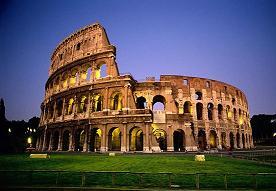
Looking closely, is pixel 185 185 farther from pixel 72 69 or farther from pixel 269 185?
pixel 72 69

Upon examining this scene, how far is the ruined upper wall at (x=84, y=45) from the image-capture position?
31.0m

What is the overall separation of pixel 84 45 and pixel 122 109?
1224 centimetres

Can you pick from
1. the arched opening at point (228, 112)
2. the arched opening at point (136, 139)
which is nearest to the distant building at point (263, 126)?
the arched opening at point (228, 112)

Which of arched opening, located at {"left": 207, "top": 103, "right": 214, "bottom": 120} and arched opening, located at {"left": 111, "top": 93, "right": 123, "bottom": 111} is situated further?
arched opening, located at {"left": 207, "top": 103, "right": 214, "bottom": 120}

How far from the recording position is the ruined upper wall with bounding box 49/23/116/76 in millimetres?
31047

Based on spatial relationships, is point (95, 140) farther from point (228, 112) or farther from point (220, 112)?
point (228, 112)

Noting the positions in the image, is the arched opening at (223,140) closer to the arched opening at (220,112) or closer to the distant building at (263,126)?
the arched opening at (220,112)

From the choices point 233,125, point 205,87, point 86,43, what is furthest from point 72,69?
point 233,125

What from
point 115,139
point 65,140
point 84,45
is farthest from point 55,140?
point 84,45

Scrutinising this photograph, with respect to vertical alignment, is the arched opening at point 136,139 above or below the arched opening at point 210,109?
below

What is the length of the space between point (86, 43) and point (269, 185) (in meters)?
29.7

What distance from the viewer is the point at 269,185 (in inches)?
297

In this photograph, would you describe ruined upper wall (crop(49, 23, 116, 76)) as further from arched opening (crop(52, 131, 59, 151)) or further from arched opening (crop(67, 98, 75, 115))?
arched opening (crop(52, 131, 59, 151))

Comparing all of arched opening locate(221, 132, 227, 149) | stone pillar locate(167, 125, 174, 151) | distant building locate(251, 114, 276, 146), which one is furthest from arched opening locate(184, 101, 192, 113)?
distant building locate(251, 114, 276, 146)
